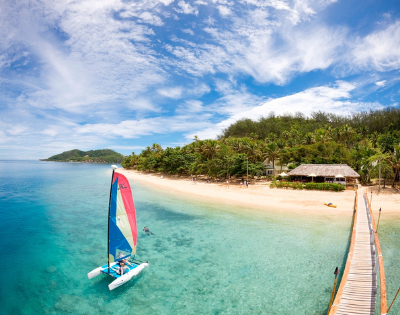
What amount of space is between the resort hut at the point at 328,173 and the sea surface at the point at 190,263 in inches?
558

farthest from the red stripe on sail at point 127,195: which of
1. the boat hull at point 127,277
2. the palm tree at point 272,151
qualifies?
the palm tree at point 272,151

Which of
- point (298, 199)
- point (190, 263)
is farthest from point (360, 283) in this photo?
point (298, 199)

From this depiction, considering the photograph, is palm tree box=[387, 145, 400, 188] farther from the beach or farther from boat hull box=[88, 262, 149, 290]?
boat hull box=[88, 262, 149, 290]

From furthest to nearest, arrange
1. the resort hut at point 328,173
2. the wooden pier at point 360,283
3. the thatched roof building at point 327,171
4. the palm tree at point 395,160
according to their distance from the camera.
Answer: the thatched roof building at point 327,171 < the resort hut at point 328,173 < the palm tree at point 395,160 < the wooden pier at point 360,283

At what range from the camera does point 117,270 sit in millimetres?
11195

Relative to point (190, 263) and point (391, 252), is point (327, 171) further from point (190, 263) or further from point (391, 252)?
point (190, 263)

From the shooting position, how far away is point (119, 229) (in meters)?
11.0

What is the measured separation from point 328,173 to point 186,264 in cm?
2916

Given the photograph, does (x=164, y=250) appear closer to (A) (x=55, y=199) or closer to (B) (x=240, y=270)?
(B) (x=240, y=270)

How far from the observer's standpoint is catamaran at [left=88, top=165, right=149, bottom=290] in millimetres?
10555

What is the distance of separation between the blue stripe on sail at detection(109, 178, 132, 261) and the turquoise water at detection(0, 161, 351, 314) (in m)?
1.62

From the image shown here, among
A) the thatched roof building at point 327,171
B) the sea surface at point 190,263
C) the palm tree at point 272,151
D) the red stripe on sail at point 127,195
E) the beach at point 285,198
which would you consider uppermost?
the palm tree at point 272,151

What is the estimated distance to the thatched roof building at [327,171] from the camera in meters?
32.4

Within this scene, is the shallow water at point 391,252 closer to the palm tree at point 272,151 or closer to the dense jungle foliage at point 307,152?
the dense jungle foliage at point 307,152
